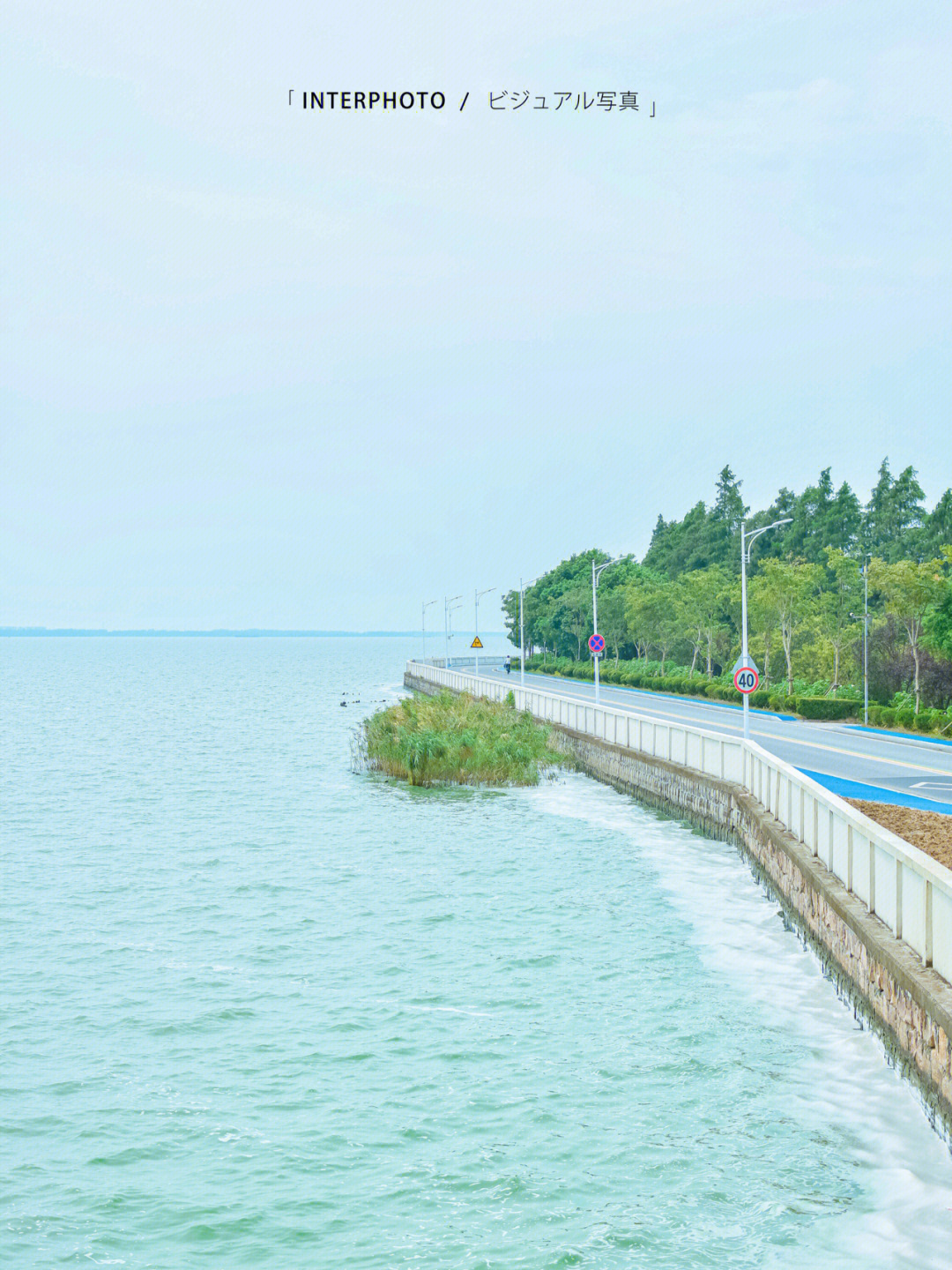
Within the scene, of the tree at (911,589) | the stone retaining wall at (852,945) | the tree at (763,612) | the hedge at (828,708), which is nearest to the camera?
the stone retaining wall at (852,945)

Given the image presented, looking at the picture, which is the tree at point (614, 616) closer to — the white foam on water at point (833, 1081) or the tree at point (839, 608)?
the tree at point (839, 608)

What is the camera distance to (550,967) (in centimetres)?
1866

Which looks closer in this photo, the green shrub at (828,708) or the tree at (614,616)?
the green shrub at (828,708)

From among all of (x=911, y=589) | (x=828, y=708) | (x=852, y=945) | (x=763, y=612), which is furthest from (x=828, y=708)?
(x=852, y=945)

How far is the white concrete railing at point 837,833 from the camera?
12438 mm

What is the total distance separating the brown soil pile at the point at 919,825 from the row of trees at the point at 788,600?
24724 mm

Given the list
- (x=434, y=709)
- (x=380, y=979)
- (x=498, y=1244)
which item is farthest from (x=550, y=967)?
(x=434, y=709)

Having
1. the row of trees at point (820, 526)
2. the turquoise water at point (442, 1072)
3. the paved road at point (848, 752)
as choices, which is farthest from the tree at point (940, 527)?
the turquoise water at point (442, 1072)

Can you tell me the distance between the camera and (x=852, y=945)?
50.8 feet

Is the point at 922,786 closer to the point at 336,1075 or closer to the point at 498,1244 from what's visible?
the point at 336,1075

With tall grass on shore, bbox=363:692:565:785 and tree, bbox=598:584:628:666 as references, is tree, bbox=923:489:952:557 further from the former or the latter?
tall grass on shore, bbox=363:692:565:785


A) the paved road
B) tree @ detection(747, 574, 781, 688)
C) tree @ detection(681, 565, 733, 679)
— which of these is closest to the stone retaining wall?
the paved road

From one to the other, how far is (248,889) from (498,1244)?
15798 mm

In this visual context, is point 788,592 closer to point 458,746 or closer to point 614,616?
point 458,746
